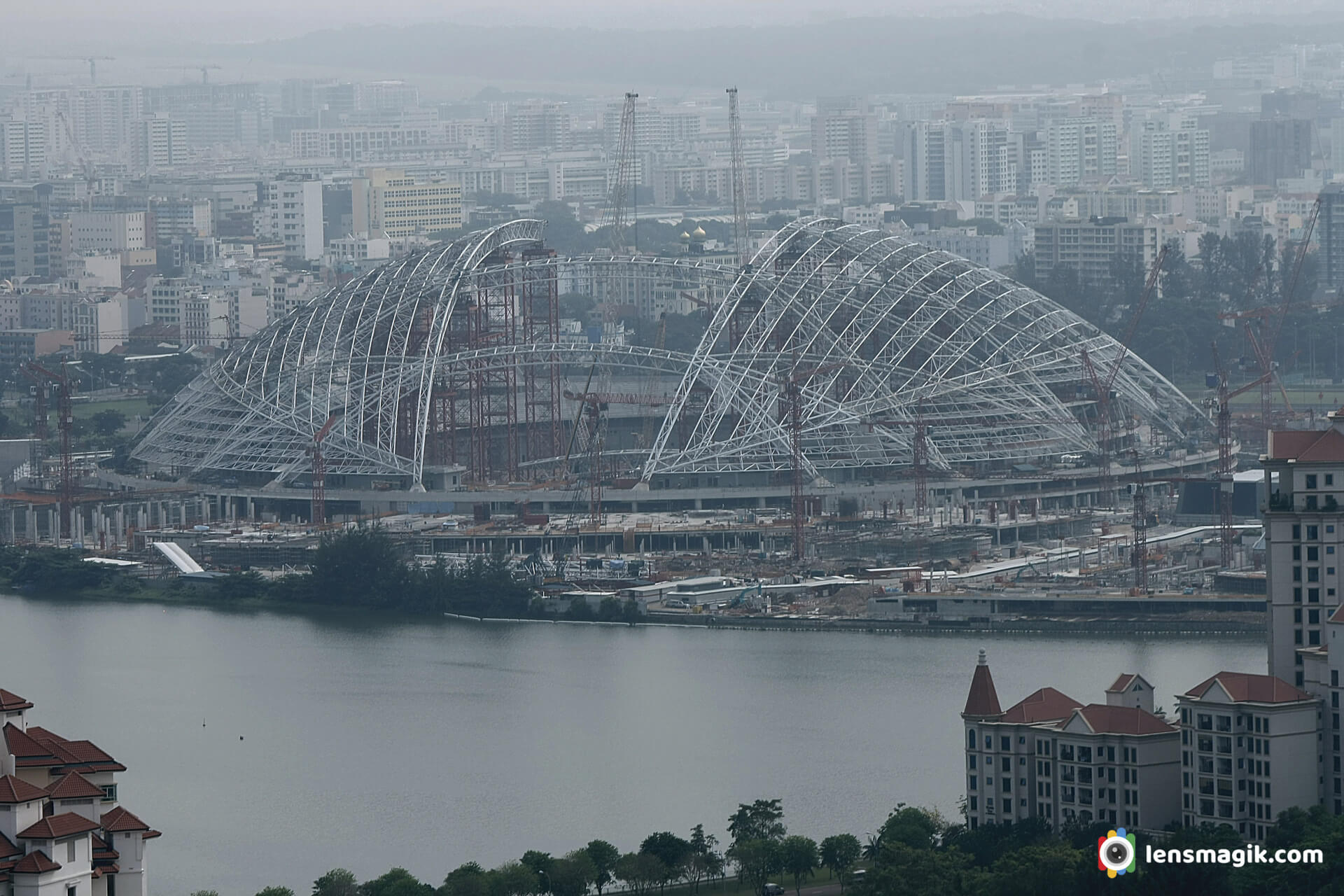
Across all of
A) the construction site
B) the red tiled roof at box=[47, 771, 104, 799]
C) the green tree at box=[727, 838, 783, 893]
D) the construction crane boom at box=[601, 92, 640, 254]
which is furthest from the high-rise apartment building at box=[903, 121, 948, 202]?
the red tiled roof at box=[47, 771, 104, 799]

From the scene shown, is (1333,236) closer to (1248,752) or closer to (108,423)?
(108,423)

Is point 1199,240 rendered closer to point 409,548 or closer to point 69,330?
point 69,330

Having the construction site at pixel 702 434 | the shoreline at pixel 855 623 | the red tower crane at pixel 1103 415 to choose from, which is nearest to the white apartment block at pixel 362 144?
the construction site at pixel 702 434

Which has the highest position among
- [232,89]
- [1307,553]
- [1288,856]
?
[232,89]

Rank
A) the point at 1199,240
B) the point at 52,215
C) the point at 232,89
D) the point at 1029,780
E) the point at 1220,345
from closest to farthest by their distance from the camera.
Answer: the point at 1029,780 → the point at 1220,345 → the point at 1199,240 → the point at 52,215 → the point at 232,89

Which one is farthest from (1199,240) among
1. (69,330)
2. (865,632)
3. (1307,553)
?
(1307,553)
